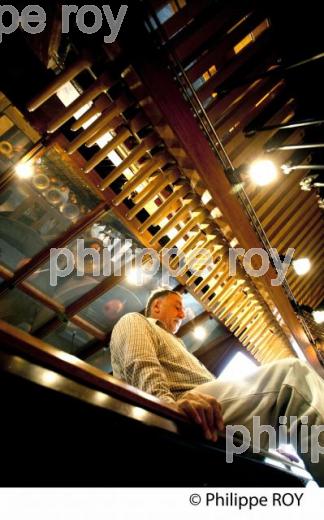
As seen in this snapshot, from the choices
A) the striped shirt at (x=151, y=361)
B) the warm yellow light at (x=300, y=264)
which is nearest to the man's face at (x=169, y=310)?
the striped shirt at (x=151, y=361)

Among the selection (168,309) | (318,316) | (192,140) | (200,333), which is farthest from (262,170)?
(318,316)

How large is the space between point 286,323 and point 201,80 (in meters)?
3.52

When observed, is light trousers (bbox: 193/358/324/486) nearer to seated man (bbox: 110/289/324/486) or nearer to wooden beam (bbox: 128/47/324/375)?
seated man (bbox: 110/289/324/486)

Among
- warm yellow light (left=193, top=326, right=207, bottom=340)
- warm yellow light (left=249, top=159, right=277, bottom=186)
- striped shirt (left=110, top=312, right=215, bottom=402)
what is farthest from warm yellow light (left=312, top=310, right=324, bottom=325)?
striped shirt (left=110, top=312, right=215, bottom=402)

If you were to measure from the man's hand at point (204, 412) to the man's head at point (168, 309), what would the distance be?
5.82 feet

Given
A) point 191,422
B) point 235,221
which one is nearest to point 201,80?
point 235,221

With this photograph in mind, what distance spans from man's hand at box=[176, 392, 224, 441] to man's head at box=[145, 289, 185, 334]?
1.77 m

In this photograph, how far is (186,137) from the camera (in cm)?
199

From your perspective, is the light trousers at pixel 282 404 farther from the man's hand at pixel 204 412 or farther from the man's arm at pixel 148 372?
the man's hand at pixel 204 412

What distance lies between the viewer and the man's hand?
124cm

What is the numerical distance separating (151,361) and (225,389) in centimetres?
53

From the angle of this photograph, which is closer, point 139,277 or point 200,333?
point 139,277

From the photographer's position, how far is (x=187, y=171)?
219cm

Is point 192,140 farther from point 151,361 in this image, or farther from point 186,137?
point 151,361
